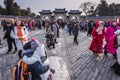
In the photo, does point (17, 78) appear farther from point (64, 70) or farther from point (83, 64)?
point (83, 64)

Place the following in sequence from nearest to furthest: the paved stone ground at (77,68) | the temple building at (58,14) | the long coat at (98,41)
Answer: the paved stone ground at (77,68) → the long coat at (98,41) → the temple building at (58,14)

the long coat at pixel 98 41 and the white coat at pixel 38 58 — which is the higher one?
the white coat at pixel 38 58

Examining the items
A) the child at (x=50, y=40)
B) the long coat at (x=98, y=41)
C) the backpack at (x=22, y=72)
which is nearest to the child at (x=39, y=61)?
the backpack at (x=22, y=72)

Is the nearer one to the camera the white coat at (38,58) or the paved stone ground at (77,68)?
the white coat at (38,58)

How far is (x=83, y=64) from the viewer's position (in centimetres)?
930

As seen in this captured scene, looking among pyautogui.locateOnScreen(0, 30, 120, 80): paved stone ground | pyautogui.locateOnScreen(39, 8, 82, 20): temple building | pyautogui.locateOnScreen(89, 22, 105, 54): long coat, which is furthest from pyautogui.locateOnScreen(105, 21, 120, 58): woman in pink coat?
pyautogui.locateOnScreen(39, 8, 82, 20): temple building

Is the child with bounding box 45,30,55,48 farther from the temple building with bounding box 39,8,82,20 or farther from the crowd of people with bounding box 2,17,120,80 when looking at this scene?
the temple building with bounding box 39,8,82,20

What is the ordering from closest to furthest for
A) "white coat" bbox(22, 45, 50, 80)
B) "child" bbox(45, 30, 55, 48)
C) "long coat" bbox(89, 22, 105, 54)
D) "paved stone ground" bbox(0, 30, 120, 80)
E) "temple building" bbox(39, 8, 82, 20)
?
"white coat" bbox(22, 45, 50, 80) < "paved stone ground" bbox(0, 30, 120, 80) < "long coat" bbox(89, 22, 105, 54) < "child" bbox(45, 30, 55, 48) < "temple building" bbox(39, 8, 82, 20)

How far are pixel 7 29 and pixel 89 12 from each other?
266ft

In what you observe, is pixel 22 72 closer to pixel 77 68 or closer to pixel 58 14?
pixel 77 68

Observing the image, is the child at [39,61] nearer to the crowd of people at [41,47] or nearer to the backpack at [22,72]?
the crowd of people at [41,47]

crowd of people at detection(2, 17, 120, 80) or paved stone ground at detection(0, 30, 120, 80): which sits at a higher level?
crowd of people at detection(2, 17, 120, 80)

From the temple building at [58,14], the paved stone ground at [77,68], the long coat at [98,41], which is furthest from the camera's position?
the temple building at [58,14]

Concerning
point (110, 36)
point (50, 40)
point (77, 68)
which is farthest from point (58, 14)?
point (77, 68)
